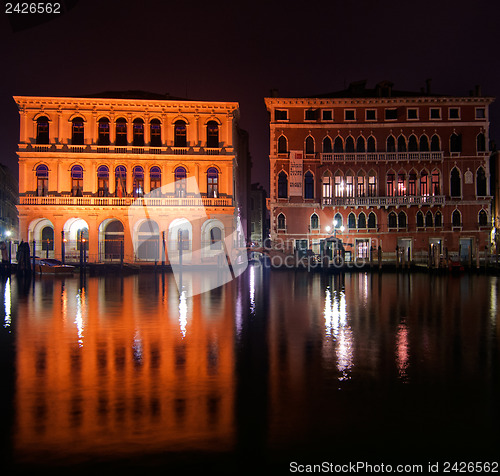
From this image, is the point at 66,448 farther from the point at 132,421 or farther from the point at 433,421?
the point at 433,421

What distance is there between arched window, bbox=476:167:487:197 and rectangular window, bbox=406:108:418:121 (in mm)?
6832

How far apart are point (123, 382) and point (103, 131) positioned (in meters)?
35.6

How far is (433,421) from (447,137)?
39962 mm

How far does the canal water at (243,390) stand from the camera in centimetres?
518

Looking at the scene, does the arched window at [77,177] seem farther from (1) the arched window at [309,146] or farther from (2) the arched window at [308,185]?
(1) the arched window at [309,146]

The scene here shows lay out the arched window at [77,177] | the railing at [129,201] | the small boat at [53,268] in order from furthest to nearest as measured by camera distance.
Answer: the arched window at [77,177] → the railing at [129,201] → the small boat at [53,268]

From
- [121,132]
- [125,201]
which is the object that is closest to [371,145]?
[121,132]

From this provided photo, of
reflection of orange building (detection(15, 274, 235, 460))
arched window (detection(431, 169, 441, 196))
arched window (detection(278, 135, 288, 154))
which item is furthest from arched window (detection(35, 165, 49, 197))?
arched window (detection(431, 169, 441, 196))

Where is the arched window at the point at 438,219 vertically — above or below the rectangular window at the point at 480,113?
below

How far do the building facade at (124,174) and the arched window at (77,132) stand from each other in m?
0.08

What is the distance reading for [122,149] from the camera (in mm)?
39875

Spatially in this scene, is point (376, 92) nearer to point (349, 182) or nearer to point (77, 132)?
point (349, 182)

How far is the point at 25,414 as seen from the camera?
623 cm

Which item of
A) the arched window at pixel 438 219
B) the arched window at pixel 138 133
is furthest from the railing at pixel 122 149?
the arched window at pixel 438 219
